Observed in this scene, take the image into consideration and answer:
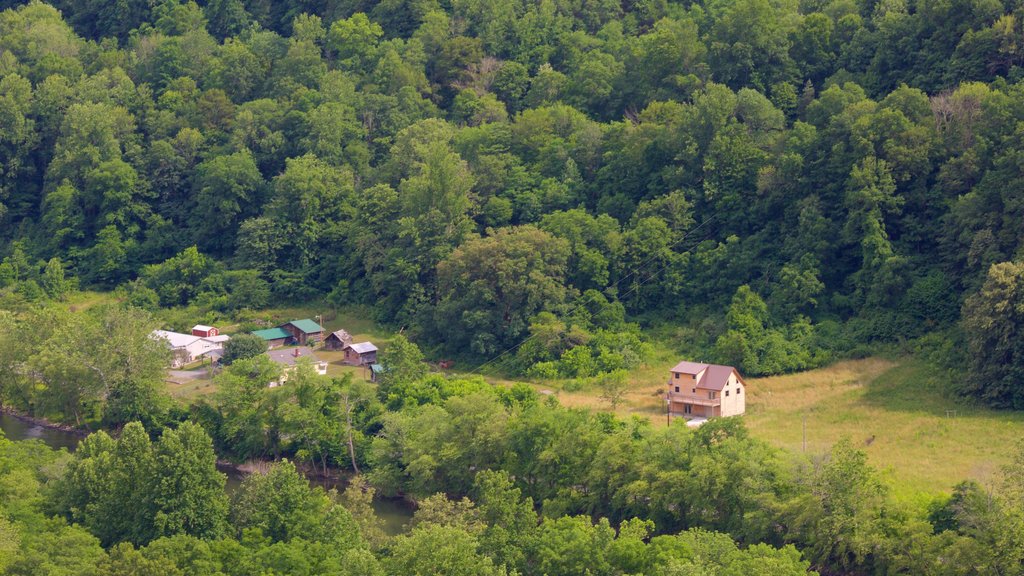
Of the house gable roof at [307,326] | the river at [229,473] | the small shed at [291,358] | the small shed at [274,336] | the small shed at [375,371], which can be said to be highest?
the house gable roof at [307,326]

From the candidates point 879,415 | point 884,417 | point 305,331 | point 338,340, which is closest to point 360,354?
point 338,340

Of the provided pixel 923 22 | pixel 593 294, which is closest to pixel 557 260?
pixel 593 294

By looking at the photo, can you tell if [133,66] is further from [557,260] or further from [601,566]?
[601,566]

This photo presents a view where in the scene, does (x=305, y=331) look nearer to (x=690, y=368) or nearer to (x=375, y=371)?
(x=375, y=371)

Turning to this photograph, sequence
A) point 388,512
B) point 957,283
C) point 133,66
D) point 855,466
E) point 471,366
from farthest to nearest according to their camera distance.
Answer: point 133,66, point 471,366, point 957,283, point 388,512, point 855,466

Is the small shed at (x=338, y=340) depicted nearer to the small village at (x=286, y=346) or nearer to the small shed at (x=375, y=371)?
the small village at (x=286, y=346)

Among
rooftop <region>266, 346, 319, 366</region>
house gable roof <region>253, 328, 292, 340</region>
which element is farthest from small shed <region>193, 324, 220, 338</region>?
rooftop <region>266, 346, 319, 366</region>

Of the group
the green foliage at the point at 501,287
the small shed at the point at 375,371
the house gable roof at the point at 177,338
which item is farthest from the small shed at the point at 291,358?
the green foliage at the point at 501,287

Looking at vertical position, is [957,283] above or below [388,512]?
above
